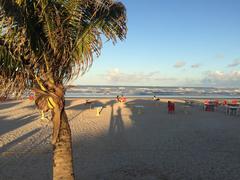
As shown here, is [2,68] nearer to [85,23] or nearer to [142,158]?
[85,23]

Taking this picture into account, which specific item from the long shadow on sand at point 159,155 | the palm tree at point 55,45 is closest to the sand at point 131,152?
the long shadow on sand at point 159,155

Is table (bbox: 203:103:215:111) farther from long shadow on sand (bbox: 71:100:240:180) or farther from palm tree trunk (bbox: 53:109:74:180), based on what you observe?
palm tree trunk (bbox: 53:109:74:180)

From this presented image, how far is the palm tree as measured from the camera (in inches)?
151

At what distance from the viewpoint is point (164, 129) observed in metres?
15.2

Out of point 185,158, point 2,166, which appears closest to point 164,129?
point 185,158

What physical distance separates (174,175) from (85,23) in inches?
197

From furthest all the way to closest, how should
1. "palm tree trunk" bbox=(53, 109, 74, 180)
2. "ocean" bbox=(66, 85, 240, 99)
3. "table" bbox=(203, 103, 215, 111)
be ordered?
"ocean" bbox=(66, 85, 240, 99) → "table" bbox=(203, 103, 215, 111) → "palm tree trunk" bbox=(53, 109, 74, 180)

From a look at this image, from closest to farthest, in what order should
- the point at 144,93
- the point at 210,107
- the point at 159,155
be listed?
the point at 159,155 < the point at 210,107 < the point at 144,93

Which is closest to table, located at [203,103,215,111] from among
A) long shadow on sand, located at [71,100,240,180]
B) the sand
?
the sand

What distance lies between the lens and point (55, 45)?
13.0ft

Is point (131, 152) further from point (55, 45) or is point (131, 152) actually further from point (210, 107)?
point (210, 107)

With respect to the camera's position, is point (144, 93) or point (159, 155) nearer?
point (159, 155)

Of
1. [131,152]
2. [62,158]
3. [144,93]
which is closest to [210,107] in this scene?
[131,152]

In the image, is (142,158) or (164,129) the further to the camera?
(164,129)
